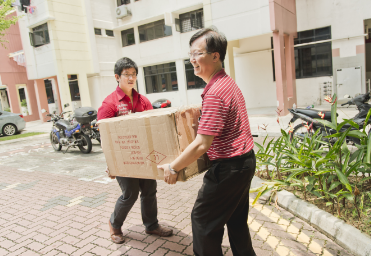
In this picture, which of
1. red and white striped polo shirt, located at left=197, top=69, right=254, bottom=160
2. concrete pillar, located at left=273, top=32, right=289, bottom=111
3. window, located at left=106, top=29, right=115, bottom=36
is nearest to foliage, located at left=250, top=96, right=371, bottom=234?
red and white striped polo shirt, located at left=197, top=69, right=254, bottom=160

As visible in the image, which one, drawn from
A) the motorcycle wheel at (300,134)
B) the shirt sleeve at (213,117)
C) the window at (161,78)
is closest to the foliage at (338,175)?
the motorcycle wheel at (300,134)

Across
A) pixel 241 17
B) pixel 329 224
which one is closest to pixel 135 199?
pixel 329 224

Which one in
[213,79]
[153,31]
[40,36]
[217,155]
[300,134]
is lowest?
[300,134]

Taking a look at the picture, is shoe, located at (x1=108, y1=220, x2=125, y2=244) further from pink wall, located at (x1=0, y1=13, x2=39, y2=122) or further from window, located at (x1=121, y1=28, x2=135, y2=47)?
Result: pink wall, located at (x1=0, y1=13, x2=39, y2=122)

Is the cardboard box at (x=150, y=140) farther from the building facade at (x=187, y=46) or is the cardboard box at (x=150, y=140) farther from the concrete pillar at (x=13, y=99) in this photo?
the concrete pillar at (x=13, y=99)

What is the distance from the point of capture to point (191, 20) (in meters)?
16.9

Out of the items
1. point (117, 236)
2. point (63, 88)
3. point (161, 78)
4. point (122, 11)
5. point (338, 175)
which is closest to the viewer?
point (338, 175)

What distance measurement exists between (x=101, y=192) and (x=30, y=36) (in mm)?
17987

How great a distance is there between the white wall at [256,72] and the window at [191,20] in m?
2.96

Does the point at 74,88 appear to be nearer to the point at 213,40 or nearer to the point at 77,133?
the point at 77,133

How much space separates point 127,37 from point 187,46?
5677 mm

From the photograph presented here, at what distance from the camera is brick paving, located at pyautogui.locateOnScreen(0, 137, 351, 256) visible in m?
2.76

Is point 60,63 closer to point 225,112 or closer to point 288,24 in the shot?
point 288,24

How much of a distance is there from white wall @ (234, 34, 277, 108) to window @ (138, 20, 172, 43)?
206 inches
